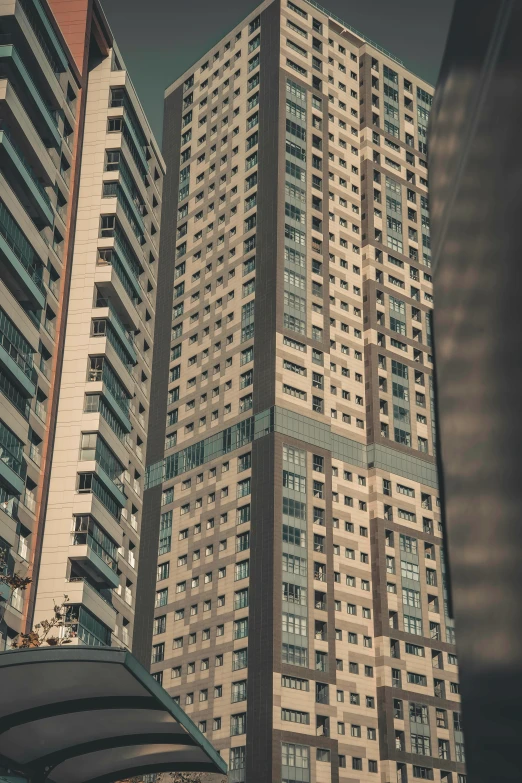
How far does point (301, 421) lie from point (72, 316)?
35984 millimetres

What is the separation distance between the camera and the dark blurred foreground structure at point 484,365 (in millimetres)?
3963

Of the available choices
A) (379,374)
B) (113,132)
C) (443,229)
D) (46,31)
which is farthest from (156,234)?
(443,229)

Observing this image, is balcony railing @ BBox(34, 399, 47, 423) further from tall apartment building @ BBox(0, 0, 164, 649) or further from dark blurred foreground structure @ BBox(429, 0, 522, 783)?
dark blurred foreground structure @ BBox(429, 0, 522, 783)

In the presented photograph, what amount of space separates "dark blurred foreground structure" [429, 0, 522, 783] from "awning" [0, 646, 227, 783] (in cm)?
1139

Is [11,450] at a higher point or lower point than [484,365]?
higher

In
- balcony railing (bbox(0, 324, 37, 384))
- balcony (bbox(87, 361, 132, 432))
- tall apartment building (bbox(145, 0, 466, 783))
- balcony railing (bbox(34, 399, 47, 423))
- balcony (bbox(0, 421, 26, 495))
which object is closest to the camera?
balcony (bbox(0, 421, 26, 495))

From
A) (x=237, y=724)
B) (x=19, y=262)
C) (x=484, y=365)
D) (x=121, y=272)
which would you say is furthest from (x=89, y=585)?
(x=484, y=365)

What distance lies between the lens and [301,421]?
308 ft

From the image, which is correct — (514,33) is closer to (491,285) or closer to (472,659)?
(491,285)

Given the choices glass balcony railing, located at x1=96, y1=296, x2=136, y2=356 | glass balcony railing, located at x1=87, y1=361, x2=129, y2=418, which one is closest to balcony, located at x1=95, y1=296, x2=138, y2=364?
glass balcony railing, located at x1=96, y1=296, x2=136, y2=356

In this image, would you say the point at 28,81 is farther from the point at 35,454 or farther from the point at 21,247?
the point at 35,454

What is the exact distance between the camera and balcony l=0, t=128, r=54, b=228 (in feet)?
171

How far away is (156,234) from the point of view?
7712 centimetres

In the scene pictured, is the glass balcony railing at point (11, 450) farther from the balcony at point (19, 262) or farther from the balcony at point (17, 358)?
the balcony at point (19, 262)
